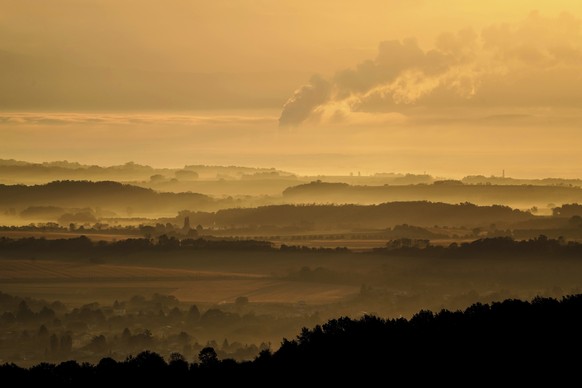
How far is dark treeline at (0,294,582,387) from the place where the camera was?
67.6m

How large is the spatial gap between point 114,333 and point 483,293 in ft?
172

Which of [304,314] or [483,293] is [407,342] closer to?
[304,314]

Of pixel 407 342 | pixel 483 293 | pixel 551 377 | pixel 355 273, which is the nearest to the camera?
pixel 551 377

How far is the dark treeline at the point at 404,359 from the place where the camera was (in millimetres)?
67562

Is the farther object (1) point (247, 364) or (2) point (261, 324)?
(2) point (261, 324)

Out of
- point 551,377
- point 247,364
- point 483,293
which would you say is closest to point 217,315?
point 483,293

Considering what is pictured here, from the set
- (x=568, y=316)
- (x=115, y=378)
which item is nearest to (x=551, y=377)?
(x=568, y=316)

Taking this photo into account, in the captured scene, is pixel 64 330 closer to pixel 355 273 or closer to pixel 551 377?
pixel 355 273

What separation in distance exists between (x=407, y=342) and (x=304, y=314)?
73.9m

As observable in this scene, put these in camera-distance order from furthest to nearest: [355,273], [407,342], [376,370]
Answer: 1. [355,273]
2. [407,342]
3. [376,370]

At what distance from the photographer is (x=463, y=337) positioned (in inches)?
2953

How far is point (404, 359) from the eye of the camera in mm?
70688

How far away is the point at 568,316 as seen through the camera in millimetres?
78188

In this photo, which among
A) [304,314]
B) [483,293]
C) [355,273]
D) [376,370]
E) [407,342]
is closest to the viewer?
[376,370]
